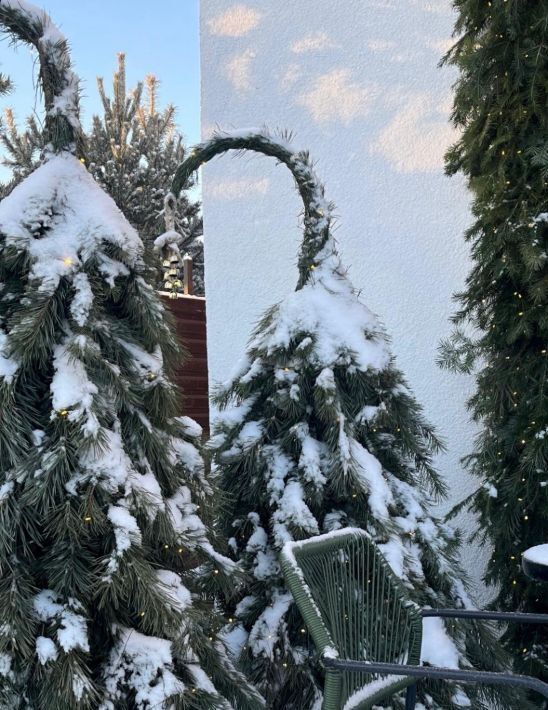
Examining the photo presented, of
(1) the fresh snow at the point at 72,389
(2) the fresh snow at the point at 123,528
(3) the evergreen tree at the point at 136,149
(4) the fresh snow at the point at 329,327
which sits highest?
(3) the evergreen tree at the point at 136,149

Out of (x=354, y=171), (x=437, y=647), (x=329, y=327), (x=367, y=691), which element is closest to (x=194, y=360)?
(x=354, y=171)

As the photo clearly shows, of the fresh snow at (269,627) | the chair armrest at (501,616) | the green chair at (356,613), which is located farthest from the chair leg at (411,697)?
the fresh snow at (269,627)

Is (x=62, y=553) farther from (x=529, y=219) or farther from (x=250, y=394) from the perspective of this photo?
(x=529, y=219)

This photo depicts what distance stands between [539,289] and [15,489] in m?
1.57

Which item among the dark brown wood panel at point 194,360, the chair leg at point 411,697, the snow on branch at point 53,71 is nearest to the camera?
the snow on branch at point 53,71

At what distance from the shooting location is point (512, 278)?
229 cm

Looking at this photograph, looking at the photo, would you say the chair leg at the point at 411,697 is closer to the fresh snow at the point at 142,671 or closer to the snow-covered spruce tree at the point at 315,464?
the snow-covered spruce tree at the point at 315,464

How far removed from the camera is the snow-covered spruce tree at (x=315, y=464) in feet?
5.44

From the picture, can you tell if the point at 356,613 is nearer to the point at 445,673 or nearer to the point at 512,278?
the point at 445,673

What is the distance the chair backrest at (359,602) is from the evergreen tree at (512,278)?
2.78 feet

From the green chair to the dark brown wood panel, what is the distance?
4681 mm

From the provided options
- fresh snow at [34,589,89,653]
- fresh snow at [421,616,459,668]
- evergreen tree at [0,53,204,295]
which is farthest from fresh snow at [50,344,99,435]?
evergreen tree at [0,53,204,295]

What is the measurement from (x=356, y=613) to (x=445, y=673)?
405mm

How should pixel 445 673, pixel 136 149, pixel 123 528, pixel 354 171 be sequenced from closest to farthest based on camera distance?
pixel 445 673 < pixel 123 528 < pixel 354 171 < pixel 136 149
